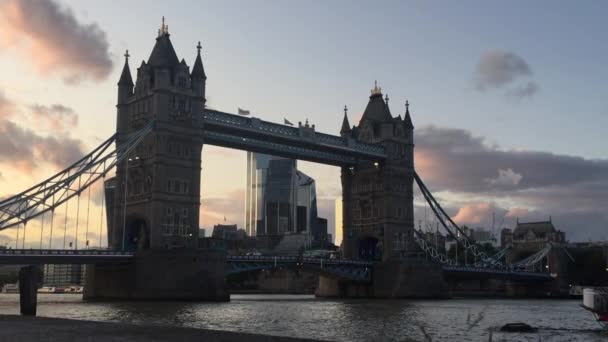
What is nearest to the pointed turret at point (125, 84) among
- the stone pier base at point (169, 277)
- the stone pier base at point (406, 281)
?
the stone pier base at point (169, 277)

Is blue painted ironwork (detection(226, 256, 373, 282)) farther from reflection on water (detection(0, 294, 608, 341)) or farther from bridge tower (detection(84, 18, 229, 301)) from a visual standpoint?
reflection on water (detection(0, 294, 608, 341))

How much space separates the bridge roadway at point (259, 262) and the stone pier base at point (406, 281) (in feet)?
7.38

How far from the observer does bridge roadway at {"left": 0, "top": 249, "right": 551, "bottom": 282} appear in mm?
79875

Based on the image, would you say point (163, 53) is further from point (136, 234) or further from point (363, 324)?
point (363, 324)

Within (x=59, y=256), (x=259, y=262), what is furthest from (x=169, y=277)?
(x=259, y=262)

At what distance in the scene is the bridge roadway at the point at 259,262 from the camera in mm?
79875

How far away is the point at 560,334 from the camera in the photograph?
5078 cm

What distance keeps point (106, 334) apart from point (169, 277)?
58457 millimetres

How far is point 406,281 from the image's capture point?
397 feet

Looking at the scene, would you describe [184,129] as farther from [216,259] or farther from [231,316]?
[231,316]

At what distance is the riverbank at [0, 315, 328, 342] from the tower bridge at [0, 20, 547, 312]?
48.1m

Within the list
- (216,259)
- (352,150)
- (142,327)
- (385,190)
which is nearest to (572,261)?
(385,190)

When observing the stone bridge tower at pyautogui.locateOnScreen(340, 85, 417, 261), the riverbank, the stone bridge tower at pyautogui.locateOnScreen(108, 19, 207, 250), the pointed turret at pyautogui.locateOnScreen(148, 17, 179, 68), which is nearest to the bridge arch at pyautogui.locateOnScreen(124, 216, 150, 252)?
the stone bridge tower at pyautogui.locateOnScreen(108, 19, 207, 250)

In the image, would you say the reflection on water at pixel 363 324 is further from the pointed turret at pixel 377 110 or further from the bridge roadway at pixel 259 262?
Result: the pointed turret at pixel 377 110
